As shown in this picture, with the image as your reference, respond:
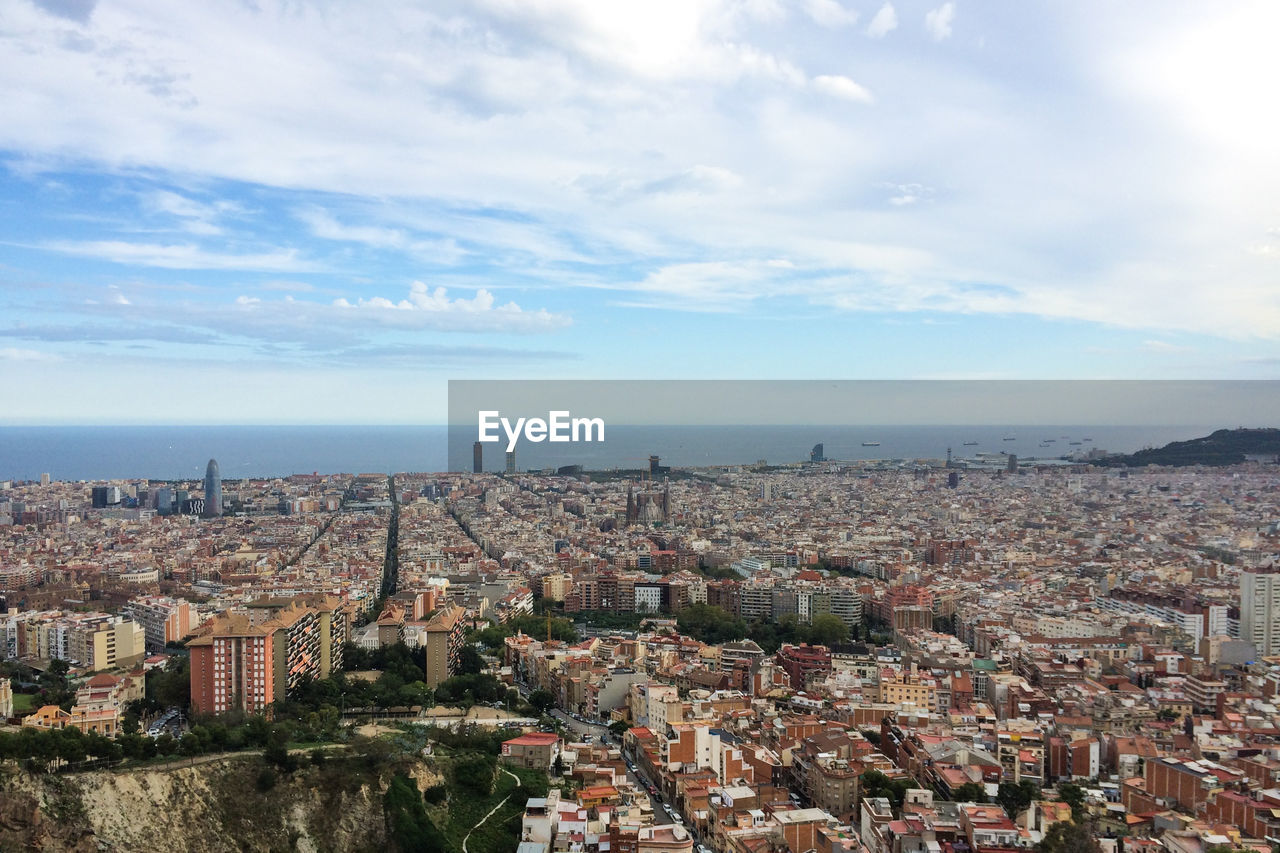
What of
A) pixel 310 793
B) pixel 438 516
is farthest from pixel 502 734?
pixel 438 516

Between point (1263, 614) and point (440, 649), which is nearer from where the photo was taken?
point (440, 649)

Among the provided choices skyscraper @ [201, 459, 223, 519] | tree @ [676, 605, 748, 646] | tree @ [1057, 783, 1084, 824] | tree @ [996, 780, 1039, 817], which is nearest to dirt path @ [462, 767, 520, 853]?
tree @ [996, 780, 1039, 817]

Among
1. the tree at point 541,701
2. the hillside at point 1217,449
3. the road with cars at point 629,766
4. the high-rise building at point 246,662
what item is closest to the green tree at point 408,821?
the road with cars at point 629,766

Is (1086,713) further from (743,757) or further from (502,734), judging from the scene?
(502,734)

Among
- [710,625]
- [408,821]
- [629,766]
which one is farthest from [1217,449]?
[408,821]

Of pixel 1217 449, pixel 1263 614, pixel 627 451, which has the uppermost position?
pixel 1217 449

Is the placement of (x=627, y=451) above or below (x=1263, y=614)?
above

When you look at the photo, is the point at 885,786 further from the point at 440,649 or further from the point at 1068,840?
the point at 440,649

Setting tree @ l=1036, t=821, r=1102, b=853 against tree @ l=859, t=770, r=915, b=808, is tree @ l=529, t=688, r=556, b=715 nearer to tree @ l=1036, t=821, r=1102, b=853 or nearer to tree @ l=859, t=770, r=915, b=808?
tree @ l=859, t=770, r=915, b=808
